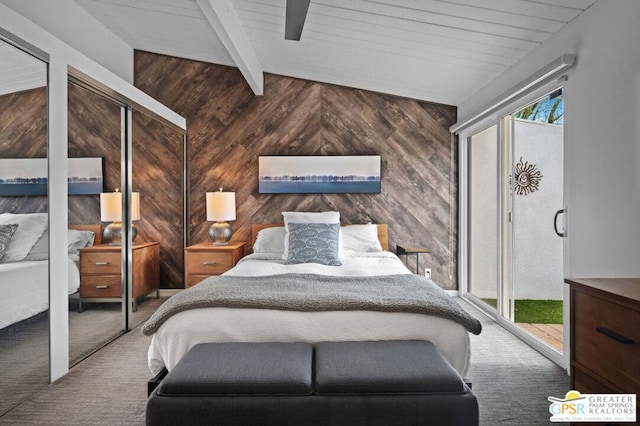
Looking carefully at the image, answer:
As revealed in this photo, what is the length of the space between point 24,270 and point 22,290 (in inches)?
4.4

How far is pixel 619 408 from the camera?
155 centimetres

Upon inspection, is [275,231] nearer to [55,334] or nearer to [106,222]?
[106,222]

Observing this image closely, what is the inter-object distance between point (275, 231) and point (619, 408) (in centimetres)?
348

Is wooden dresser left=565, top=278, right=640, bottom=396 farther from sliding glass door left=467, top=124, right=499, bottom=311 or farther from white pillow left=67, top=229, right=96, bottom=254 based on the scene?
sliding glass door left=467, top=124, right=499, bottom=311

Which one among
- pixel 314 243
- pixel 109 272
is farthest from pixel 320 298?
pixel 109 272

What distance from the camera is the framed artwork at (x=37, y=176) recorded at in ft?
7.56

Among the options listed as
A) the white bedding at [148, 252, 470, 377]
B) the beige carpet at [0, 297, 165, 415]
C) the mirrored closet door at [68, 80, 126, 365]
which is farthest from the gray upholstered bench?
the mirrored closet door at [68, 80, 126, 365]

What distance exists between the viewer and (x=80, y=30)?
396cm

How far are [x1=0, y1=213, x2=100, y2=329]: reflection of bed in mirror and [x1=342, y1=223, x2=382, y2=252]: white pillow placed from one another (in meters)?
2.70

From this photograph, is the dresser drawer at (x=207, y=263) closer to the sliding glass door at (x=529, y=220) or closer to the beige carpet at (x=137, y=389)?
the beige carpet at (x=137, y=389)

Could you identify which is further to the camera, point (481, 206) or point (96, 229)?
point (481, 206)

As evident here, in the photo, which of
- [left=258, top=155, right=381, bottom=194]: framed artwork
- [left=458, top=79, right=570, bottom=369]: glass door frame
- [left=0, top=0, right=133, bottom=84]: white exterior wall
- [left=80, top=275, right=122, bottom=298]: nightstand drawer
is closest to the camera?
[left=458, top=79, right=570, bottom=369]: glass door frame

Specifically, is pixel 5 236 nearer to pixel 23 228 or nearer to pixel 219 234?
pixel 23 228

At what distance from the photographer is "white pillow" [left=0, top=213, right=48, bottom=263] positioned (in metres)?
2.30
